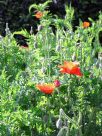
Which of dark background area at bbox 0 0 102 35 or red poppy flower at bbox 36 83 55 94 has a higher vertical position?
dark background area at bbox 0 0 102 35

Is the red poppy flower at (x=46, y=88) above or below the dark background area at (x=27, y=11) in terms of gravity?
below

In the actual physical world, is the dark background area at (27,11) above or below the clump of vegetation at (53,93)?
above

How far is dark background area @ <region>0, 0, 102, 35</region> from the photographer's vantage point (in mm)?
5348

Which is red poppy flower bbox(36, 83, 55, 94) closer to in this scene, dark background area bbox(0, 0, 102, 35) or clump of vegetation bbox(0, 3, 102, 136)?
clump of vegetation bbox(0, 3, 102, 136)

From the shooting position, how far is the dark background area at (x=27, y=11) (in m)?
5.35

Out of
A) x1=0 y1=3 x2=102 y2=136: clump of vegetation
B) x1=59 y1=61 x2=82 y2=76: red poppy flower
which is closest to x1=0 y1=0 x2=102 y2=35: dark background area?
x1=0 y1=3 x2=102 y2=136: clump of vegetation

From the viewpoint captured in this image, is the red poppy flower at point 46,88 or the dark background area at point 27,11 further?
the dark background area at point 27,11

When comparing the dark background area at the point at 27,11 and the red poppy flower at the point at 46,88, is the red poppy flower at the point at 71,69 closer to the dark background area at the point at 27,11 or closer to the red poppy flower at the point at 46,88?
the red poppy flower at the point at 46,88

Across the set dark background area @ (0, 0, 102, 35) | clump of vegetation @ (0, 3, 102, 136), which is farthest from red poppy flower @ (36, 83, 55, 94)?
dark background area @ (0, 0, 102, 35)

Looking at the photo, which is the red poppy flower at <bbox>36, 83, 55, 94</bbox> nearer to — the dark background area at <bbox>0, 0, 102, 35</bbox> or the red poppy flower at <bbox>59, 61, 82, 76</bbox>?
the red poppy flower at <bbox>59, 61, 82, 76</bbox>

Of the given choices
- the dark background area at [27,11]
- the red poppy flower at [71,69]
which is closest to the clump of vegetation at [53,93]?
Result: the red poppy flower at [71,69]

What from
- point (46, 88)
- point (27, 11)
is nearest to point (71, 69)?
point (46, 88)

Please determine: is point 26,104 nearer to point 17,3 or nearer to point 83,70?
point 83,70

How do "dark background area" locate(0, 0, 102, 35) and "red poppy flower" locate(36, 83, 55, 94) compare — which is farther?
"dark background area" locate(0, 0, 102, 35)
